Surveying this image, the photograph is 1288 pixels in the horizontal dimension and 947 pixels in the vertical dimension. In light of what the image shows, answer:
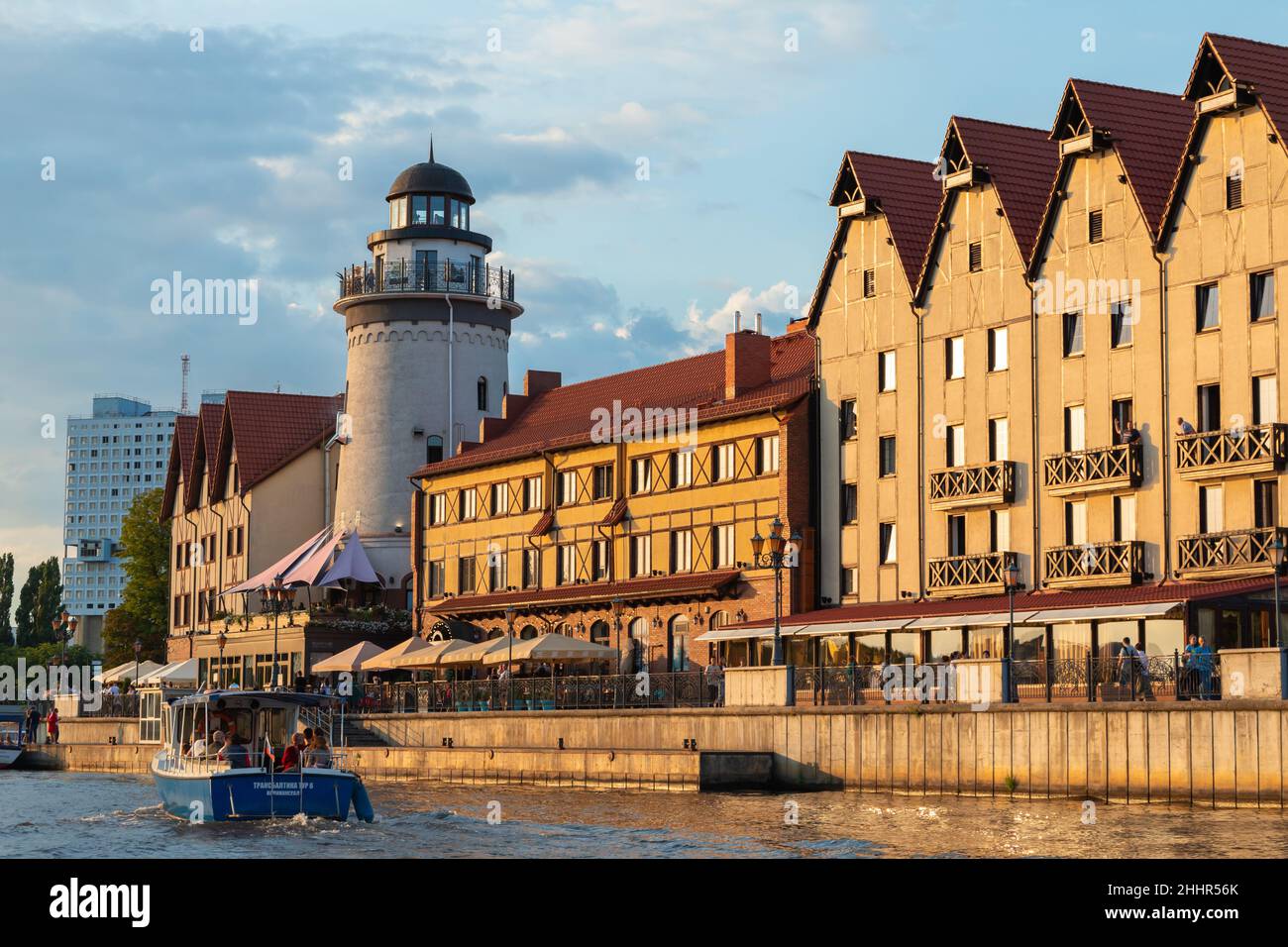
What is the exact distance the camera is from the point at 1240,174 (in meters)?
49.1

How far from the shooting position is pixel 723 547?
213ft

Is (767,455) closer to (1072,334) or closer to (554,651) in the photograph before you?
(554,651)

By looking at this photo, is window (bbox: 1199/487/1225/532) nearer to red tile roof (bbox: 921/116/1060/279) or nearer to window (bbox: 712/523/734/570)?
red tile roof (bbox: 921/116/1060/279)

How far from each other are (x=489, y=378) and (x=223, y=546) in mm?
19680

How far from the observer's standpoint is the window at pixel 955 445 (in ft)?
188

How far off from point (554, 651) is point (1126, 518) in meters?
19.1

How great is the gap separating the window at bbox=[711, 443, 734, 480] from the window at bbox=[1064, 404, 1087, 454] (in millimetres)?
14615

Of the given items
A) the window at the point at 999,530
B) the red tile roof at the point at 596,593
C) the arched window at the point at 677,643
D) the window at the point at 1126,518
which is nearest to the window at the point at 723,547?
the red tile roof at the point at 596,593

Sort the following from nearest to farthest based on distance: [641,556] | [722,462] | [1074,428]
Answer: [1074,428] → [722,462] → [641,556]

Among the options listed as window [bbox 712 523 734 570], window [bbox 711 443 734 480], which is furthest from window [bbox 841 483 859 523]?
window [bbox 711 443 734 480]

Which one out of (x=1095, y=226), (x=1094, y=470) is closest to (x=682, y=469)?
(x=1094, y=470)

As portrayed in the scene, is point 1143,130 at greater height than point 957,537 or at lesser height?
greater
